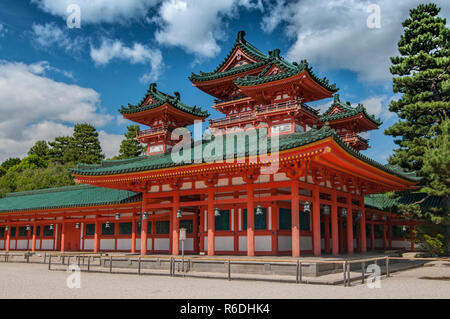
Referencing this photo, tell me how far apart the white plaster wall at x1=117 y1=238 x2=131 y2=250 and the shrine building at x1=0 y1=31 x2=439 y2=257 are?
0.23 ft

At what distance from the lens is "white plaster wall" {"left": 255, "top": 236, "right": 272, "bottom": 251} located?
762 inches

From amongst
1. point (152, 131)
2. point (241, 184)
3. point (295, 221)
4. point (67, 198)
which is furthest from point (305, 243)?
point (67, 198)

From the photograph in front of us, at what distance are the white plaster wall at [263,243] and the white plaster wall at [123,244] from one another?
11990 millimetres

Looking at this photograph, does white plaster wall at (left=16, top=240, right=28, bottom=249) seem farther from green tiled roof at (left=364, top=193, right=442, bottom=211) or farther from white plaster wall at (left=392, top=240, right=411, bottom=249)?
white plaster wall at (left=392, top=240, right=411, bottom=249)

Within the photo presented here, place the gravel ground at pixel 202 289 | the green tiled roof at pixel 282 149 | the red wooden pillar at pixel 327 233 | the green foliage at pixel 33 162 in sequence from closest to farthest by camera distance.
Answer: the gravel ground at pixel 202 289, the green tiled roof at pixel 282 149, the red wooden pillar at pixel 327 233, the green foliage at pixel 33 162

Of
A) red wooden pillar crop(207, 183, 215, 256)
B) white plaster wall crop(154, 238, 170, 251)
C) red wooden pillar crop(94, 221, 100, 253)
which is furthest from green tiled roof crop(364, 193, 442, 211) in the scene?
red wooden pillar crop(94, 221, 100, 253)

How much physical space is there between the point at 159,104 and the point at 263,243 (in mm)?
13335

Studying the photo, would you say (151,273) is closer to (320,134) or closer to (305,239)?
(305,239)

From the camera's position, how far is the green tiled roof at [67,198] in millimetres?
27859

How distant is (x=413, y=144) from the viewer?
1116 inches

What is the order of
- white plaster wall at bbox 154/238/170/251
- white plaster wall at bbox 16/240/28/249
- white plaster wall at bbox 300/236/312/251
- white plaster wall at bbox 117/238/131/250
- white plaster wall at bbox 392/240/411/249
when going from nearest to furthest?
white plaster wall at bbox 300/236/312/251 → white plaster wall at bbox 154/238/170/251 → white plaster wall at bbox 117/238/131/250 → white plaster wall at bbox 392/240/411/249 → white plaster wall at bbox 16/240/28/249

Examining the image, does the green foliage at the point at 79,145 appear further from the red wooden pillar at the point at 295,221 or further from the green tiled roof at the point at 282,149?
the red wooden pillar at the point at 295,221

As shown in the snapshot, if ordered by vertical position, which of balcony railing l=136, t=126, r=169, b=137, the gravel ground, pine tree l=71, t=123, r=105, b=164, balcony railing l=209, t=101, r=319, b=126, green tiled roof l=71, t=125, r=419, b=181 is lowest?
the gravel ground

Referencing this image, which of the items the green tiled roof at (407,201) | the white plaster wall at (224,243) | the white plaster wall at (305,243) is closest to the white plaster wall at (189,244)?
the white plaster wall at (224,243)
